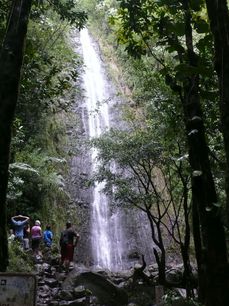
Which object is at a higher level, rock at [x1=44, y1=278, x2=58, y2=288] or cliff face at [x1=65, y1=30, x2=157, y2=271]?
cliff face at [x1=65, y1=30, x2=157, y2=271]

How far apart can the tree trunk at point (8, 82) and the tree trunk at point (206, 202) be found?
75.1 inches

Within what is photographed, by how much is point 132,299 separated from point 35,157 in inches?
240

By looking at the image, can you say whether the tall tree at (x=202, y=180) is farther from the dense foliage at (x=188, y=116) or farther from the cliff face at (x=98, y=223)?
the cliff face at (x=98, y=223)

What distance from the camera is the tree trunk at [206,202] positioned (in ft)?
13.8

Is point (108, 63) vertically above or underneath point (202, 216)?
above

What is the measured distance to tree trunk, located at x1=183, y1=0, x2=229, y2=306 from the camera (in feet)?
13.8

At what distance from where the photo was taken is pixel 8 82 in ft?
15.2

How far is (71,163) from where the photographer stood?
18.9m

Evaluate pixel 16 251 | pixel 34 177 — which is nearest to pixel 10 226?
pixel 34 177

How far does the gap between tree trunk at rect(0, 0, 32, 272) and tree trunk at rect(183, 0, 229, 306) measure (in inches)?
75.1

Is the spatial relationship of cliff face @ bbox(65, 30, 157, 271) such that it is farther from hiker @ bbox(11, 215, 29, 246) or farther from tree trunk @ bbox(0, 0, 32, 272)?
tree trunk @ bbox(0, 0, 32, 272)

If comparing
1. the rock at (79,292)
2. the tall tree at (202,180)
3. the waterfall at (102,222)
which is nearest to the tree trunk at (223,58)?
the tall tree at (202,180)

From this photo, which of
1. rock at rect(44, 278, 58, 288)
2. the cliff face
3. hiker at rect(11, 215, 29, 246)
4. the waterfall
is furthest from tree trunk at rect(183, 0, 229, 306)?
the cliff face

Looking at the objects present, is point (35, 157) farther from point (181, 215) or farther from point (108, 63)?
point (108, 63)
